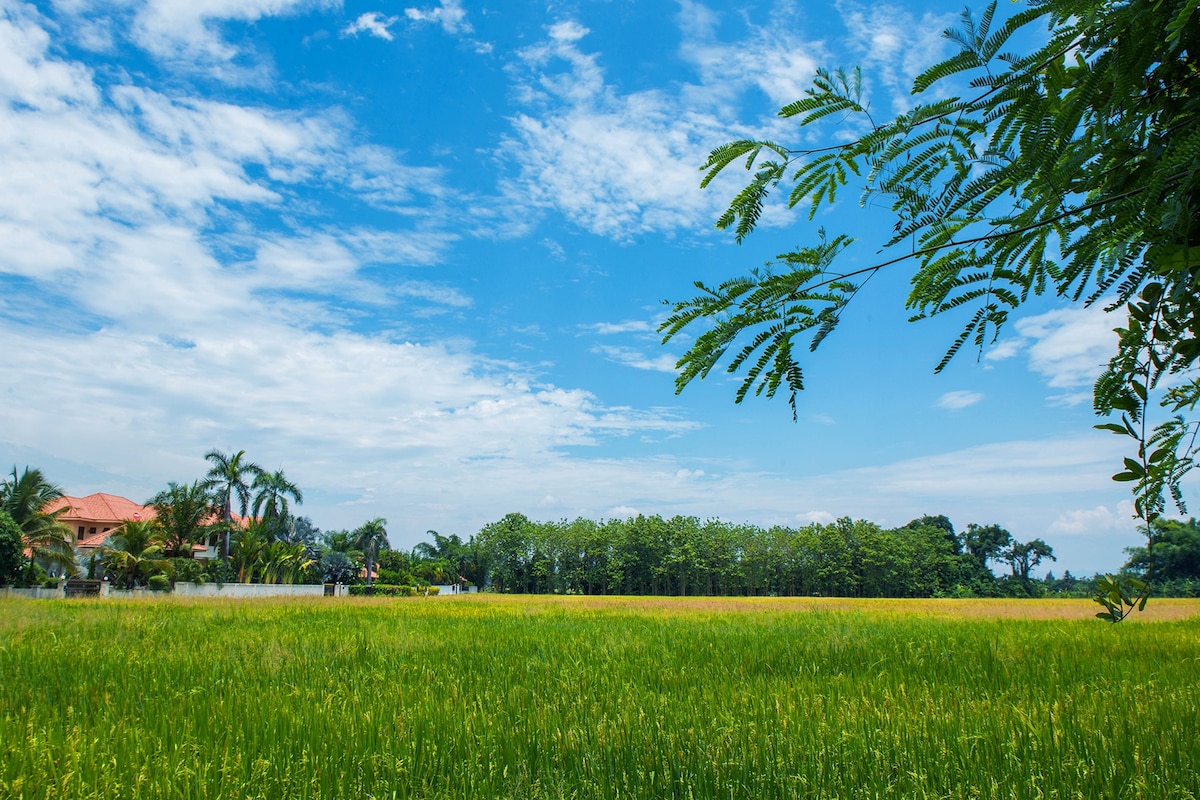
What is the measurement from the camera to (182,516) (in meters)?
40.9

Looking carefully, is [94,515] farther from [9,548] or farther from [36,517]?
[9,548]

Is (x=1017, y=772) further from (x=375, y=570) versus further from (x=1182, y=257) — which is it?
(x=375, y=570)

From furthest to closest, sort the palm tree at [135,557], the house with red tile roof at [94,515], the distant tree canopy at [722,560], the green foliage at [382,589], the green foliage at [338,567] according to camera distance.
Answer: the distant tree canopy at [722,560], the green foliage at [338,567], the house with red tile roof at [94,515], the green foliage at [382,589], the palm tree at [135,557]

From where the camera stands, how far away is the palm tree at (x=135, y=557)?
1326 inches

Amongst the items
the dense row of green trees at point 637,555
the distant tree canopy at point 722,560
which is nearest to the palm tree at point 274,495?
the dense row of green trees at point 637,555

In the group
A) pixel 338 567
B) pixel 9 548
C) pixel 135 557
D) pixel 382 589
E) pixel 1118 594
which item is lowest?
pixel 382 589

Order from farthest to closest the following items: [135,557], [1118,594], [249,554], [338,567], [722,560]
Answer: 1. [722,560]
2. [338,567]
3. [249,554]
4. [135,557]
5. [1118,594]

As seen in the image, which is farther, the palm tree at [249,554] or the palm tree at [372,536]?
the palm tree at [372,536]

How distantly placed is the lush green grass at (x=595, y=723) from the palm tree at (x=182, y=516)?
1510 inches

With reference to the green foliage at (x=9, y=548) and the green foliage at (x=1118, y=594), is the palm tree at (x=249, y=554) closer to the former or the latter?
the green foliage at (x=9, y=548)

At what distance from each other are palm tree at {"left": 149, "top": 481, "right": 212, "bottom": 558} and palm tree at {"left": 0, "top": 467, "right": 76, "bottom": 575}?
4999mm

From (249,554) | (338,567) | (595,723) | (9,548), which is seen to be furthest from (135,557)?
(595,723)

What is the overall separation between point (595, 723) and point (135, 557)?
39.2 metres

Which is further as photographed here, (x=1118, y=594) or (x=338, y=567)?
(x=338, y=567)
